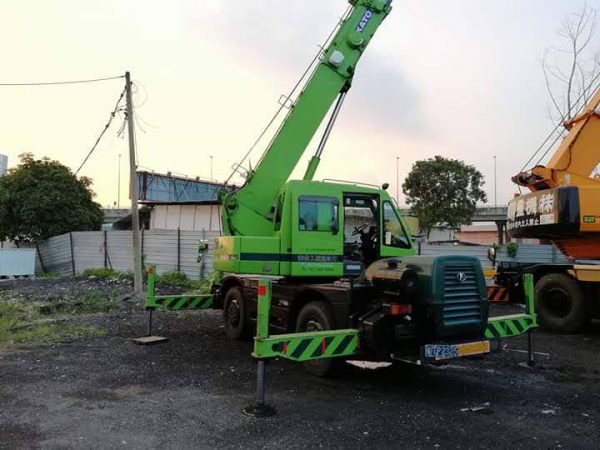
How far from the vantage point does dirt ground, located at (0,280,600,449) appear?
4.70 metres

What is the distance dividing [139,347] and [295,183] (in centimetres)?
365

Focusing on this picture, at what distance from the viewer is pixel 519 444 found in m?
4.59

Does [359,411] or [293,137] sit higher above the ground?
[293,137]

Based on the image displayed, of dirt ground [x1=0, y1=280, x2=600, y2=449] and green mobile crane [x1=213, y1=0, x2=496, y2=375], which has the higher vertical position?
green mobile crane [x1=213, y1=0, x2=496, y2=375]

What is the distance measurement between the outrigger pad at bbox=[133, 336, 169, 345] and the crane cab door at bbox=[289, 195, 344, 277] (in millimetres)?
2837

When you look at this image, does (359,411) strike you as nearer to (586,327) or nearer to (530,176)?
(530,176)

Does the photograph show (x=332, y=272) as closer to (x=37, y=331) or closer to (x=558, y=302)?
(x=558, y=302)

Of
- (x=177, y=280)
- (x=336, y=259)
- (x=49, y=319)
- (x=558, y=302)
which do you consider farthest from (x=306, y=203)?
(x=177, y=280)

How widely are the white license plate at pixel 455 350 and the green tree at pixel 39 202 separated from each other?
25.1m

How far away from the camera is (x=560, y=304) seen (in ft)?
33.0

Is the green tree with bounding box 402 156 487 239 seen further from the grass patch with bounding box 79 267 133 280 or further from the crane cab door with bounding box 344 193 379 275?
the crane cab door with bounding box 344 193 379 275

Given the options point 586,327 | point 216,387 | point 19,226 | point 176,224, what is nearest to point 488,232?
point 176,224

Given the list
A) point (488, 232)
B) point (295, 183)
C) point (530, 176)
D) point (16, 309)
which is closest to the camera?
point (295, 183)

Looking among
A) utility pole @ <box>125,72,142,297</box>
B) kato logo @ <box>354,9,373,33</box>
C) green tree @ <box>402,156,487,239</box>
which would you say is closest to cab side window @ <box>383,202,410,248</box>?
kato logo @ <box>354,9,373,33</box>
